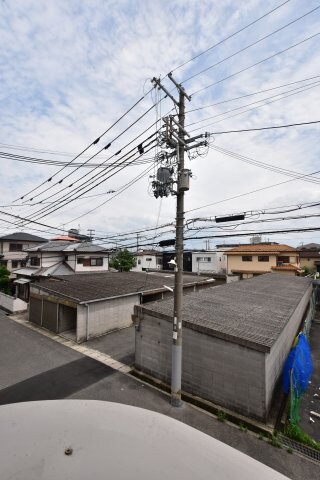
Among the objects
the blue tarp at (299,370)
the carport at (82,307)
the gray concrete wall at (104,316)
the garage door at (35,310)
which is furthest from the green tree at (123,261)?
the blue tarp at (299,370)

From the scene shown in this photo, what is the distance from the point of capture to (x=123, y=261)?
37031mm

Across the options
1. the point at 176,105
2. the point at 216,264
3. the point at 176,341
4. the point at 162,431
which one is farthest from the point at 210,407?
the point at 216,264

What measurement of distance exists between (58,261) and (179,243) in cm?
2209

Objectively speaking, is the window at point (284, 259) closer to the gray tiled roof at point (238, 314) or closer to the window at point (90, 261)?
the gray tiled roof at point (238, 314)

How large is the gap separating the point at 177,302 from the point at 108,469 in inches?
215

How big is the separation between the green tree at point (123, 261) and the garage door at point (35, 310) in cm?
2016

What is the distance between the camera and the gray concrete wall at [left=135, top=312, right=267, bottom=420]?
277 inches

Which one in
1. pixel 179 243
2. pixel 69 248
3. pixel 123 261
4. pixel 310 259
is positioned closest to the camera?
pixel 179 243

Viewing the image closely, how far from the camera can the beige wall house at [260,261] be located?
34.2 meters

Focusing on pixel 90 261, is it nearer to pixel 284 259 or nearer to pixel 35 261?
pixel 35 261

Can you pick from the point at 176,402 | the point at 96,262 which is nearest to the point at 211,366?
the point at 176,402

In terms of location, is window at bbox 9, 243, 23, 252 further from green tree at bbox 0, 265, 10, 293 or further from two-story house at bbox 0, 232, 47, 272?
green tree at bbox 0, 265, 10, 293

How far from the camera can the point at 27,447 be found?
2.71 m

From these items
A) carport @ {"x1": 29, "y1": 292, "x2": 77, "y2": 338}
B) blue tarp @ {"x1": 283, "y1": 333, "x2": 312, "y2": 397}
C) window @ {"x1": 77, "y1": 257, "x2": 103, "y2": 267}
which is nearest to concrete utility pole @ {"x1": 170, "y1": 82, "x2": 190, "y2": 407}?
blue tarp @ {"x1": 283, "y1": 333, "x2": 312, "y2": 397}
